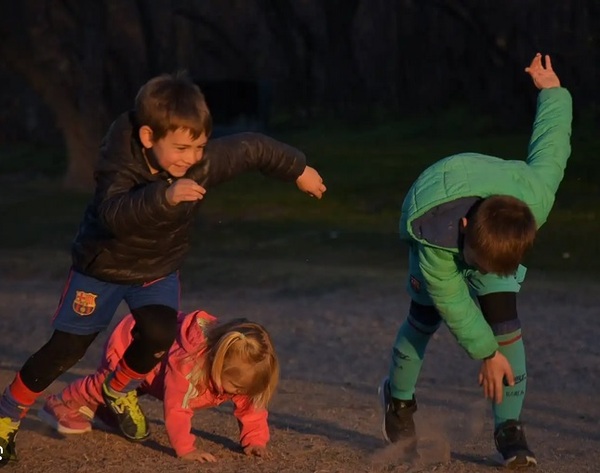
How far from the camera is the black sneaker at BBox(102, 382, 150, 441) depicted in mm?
5234

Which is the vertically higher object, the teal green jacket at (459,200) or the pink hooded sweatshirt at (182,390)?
the teal green jacket at (459,200)

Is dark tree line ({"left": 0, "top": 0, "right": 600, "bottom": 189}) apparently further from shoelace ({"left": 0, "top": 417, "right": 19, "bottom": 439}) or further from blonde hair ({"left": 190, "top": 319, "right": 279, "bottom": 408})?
blonde hair ({"left": 190, "top": 319, "right": 279, "bottom": 408})

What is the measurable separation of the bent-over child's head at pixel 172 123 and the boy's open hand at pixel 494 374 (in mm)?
1317

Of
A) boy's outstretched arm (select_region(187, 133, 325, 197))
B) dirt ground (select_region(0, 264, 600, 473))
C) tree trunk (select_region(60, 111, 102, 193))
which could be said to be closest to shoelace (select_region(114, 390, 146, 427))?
dirt ground (select_region(0, 264, 600, 473))

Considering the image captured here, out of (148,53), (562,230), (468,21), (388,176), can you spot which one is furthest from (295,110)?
(562,230)

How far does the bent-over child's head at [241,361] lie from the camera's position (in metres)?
4.88

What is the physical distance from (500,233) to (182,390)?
1.39m

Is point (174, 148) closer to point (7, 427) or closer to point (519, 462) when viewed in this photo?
point (7, 427)

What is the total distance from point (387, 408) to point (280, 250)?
9.56 metres

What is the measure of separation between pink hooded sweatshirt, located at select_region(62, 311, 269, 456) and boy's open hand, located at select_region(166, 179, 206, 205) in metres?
0.83

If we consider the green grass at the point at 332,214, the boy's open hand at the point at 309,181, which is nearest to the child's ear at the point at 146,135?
the boy's open hand at the point at 309,181

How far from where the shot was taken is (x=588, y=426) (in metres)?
6.40

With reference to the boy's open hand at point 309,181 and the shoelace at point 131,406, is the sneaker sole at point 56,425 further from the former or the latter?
the boy's open hand at point 309,181

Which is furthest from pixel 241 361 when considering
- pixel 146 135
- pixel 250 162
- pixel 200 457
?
pixel 146 135
